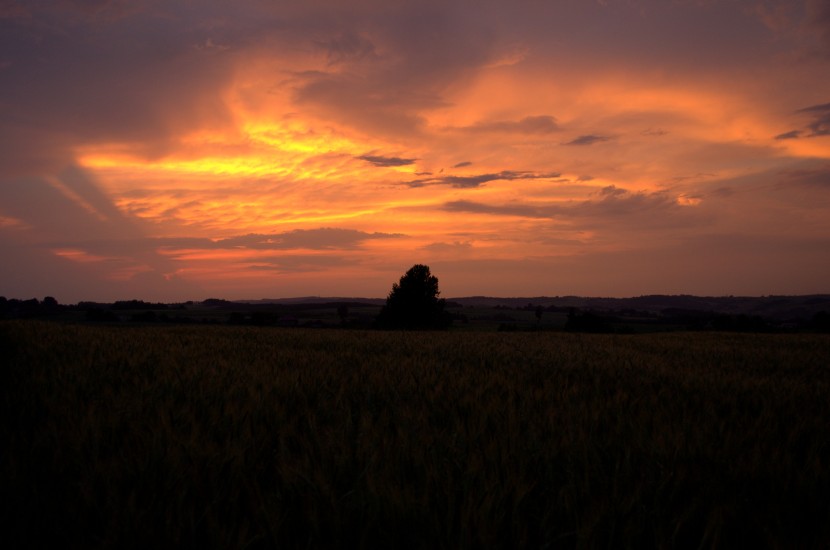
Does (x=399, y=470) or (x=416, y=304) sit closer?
(x=399, y=470)

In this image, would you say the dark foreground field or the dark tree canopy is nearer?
the dark foreground field

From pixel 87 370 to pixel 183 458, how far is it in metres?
4.26

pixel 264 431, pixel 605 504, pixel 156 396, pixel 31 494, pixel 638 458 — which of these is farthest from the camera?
pixel 156 396

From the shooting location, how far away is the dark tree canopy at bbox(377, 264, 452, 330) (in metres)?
46.7

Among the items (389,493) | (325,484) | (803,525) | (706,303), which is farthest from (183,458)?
(706,303)

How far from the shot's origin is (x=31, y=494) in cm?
217

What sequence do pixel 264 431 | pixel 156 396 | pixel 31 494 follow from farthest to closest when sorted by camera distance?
pixel 156 396
pixel 264 431
pixel 31 494

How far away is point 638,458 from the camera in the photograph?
8.87 feet

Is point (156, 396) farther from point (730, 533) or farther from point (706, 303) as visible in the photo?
point (706, 303)

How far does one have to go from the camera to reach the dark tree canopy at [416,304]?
4669cm

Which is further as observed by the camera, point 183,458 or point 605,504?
point 183,458

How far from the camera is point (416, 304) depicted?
47.0 m

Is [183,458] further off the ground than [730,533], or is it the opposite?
[183,458]

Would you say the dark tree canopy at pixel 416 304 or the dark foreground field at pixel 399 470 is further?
the dark tree canopy at pixel 416 304
